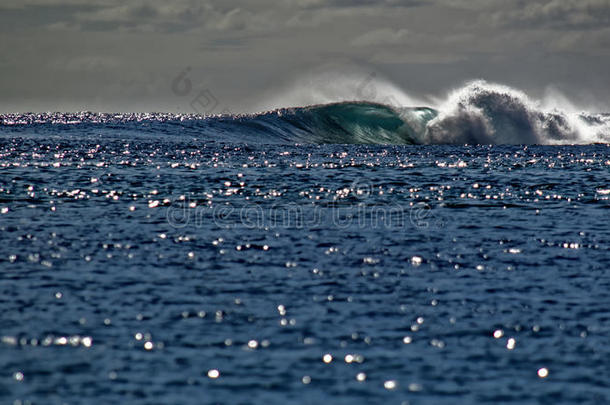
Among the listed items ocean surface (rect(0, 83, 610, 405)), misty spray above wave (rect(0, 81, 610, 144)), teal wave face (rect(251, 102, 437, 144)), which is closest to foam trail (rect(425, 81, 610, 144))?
misty spray above wave (rect(0, 81, 610, 144))

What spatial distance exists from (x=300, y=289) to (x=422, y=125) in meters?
112

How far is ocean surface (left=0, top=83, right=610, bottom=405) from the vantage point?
16531 millimetres

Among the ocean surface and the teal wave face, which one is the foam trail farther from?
the ocean surface

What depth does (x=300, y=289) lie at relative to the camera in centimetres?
2423

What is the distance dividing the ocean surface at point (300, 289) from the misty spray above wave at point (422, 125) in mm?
57724

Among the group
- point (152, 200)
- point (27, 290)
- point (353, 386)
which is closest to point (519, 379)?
point (353, 386)

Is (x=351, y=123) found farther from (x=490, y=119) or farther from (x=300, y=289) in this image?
(x=300, y=289)

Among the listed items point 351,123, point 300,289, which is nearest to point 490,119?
point 351,123

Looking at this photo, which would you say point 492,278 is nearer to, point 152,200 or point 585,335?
point 585,335

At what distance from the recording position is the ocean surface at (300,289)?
16531 millimetres

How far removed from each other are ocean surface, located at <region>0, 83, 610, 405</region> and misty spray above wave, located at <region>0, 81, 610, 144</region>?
189 ft

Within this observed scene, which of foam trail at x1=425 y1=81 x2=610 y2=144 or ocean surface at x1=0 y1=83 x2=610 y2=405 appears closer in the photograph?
ocean surface at x1=0 y1=83 x2=610 y2=405

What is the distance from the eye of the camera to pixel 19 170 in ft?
199

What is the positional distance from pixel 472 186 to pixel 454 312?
35.5 meters
